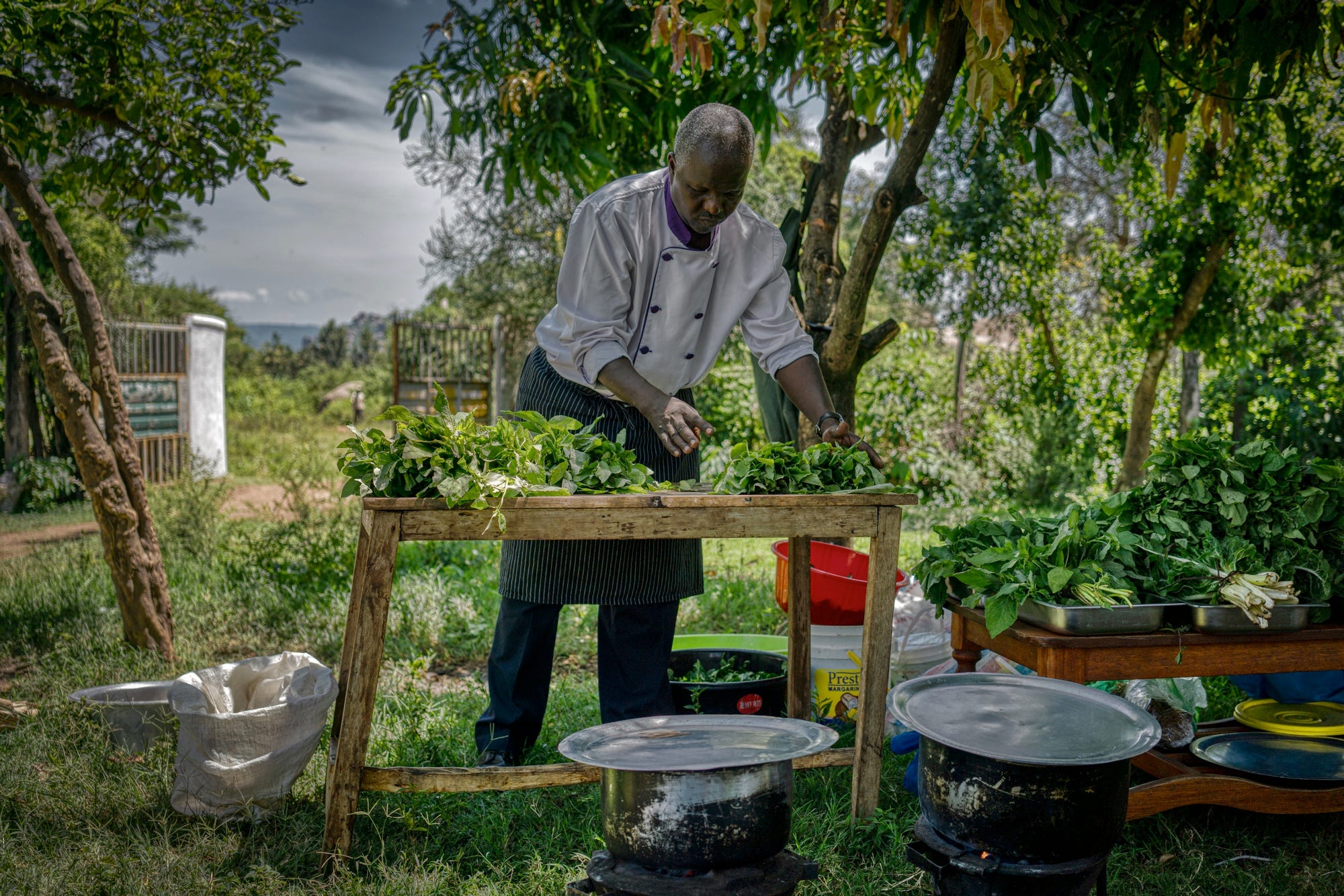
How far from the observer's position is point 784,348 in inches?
125

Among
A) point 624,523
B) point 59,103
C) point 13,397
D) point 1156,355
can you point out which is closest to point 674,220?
point 624,523

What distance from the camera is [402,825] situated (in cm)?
284

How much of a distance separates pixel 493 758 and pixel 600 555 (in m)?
0.78

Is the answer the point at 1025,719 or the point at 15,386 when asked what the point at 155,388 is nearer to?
the point at 15,386

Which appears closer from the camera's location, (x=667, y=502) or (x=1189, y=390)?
(x=667, y=502)

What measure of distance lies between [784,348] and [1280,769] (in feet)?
6.59

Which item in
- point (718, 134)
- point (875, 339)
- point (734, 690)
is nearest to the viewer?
point (718, 134)

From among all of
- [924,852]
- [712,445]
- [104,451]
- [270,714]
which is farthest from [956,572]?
[712,445]

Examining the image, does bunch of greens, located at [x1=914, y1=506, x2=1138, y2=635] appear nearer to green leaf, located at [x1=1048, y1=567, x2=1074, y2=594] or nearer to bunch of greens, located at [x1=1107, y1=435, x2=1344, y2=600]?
green leaf, located at [x1=1048, y1=567, x2=1074, y2=594]

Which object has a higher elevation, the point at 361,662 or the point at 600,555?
the point at 600,555

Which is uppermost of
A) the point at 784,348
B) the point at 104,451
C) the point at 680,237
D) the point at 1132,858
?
the point at 680,237

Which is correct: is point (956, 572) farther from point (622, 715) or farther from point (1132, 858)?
point (622, 715)

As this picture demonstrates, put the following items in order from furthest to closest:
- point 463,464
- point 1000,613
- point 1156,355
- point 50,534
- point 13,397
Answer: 1. point 13,397
2. point 50,534
3. point 1156,355
4. point 1000,613
5. point 463,464

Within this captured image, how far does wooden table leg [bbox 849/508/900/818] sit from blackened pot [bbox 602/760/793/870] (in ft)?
3.32
